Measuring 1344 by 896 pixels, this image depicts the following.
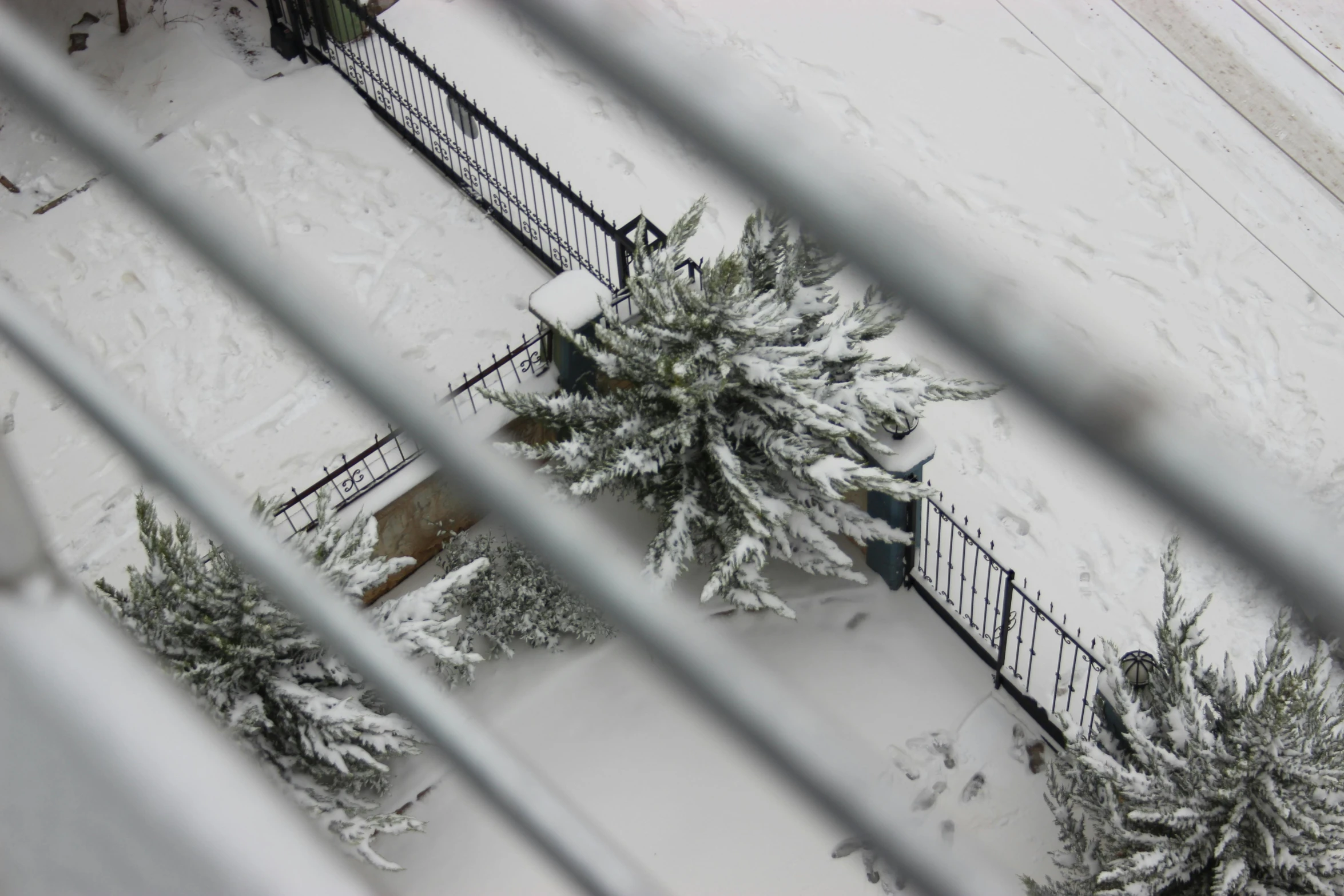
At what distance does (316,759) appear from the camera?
16.9ft

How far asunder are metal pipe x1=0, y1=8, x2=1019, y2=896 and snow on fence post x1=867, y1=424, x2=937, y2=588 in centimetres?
482

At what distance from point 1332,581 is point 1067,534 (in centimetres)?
619

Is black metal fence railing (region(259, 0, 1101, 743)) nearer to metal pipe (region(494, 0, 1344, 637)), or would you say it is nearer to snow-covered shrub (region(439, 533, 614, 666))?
snow-covered shrub (region(439, 533, 614, 666))

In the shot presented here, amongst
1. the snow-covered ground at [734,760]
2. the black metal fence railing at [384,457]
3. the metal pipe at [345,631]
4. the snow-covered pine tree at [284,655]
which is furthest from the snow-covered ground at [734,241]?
the metal pipe at [345,631]

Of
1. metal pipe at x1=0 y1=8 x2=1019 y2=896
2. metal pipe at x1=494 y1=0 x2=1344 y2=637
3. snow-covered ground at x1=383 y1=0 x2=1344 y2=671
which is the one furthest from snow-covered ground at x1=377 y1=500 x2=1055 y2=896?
metal pipe at x1=494 y1=0 x2=1344 y2=637

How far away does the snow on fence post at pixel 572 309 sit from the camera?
5914 mm

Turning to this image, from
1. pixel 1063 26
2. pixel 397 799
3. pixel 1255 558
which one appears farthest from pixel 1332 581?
pixel 1063 26

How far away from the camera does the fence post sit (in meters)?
5.39

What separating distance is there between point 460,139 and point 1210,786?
5.34m

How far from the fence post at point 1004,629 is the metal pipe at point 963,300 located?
4.82 meters

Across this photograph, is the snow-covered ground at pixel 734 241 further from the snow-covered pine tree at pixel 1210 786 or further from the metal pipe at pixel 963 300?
the metal pipe at pixel 963 300

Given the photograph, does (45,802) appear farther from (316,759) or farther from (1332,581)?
(316,759)

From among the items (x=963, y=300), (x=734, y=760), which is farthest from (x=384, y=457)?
(x=963, y=300)

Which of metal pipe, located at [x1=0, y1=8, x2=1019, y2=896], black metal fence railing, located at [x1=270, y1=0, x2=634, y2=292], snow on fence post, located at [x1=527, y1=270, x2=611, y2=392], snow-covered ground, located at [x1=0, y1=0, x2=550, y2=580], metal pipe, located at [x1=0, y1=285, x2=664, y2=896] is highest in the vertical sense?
metal pipe, located at [x1=0, y1=8, x2=1019, y2=896]
